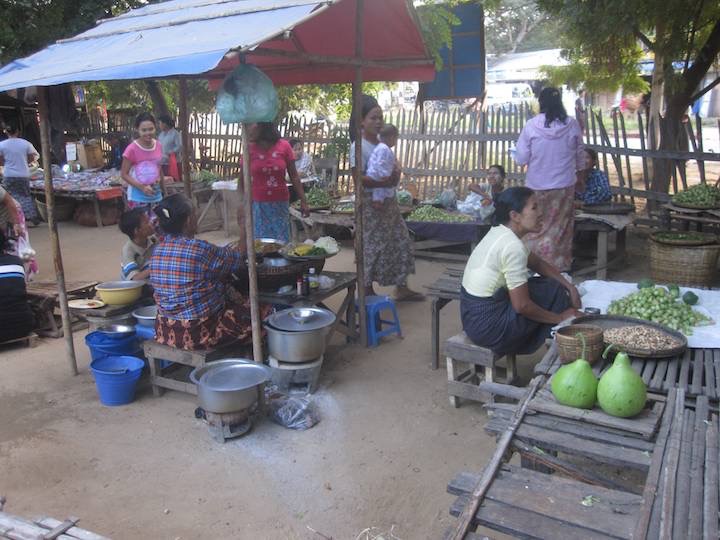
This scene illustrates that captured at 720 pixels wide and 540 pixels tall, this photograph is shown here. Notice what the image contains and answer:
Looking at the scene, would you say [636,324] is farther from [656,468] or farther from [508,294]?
[656,468]

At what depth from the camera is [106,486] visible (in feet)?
10.7

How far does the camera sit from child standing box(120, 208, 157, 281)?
15.6 feet

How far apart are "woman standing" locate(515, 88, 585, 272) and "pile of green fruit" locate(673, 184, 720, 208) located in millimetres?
1535

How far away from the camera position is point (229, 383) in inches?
142

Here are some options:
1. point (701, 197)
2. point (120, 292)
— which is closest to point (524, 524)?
point (120, 292)

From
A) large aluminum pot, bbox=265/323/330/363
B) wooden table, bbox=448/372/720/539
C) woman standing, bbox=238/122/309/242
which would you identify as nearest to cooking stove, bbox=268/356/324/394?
large aluminum pot, bbox=265/323/330/363

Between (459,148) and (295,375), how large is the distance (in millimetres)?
6597

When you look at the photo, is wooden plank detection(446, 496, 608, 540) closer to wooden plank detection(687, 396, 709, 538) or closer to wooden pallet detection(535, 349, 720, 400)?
wooden plank detection(687, 396, 709, 538)

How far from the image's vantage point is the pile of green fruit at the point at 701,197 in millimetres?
6402

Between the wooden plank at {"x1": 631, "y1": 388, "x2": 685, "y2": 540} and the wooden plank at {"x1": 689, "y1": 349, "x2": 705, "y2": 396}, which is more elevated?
the wooden plank at {"x1": 689, "y1": 349, "x2": 705, "y2": 396}

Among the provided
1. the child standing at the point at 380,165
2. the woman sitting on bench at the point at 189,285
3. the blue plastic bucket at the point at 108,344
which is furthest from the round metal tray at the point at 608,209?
the blue plastic bucket at the point at 108,344

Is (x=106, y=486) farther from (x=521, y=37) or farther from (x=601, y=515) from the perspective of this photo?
(x=521, y=37)

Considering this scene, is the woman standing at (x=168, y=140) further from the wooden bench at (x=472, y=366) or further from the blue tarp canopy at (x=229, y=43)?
the wooden bench at (x=472, y=366)

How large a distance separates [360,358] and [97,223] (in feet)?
23.7
